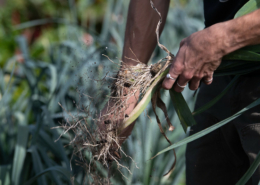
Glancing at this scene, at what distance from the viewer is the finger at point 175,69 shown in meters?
0.68

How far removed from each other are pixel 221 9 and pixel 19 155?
3.29 feet

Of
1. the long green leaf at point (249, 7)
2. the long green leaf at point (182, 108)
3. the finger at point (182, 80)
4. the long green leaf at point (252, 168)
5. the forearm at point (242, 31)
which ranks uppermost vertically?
the long green leaf at point (249, 7)

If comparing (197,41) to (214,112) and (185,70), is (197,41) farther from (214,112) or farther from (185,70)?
(214,112)

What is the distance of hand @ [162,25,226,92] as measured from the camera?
0.64m

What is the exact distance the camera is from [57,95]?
5.28 ft

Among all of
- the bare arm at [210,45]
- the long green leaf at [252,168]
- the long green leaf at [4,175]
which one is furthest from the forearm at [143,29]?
the long green leaf at [4,175]

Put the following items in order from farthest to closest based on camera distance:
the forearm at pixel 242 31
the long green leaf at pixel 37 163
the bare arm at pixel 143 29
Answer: the long green leaf at pixel 37 163
the bare arm at pixel 143 29
the forearm at pixel 242 31

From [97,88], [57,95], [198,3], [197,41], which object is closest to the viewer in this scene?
[197,41]

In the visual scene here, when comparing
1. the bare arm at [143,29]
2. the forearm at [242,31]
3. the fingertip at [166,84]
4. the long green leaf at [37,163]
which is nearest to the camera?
the forearm at [242,31]

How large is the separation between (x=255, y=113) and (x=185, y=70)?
255 mm

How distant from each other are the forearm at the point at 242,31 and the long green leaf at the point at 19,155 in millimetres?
936

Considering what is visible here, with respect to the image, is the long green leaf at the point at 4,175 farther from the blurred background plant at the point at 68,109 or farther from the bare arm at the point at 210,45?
the bare arm at the point at 210,45

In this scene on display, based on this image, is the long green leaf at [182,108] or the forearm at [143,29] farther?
the forearm at [143,29]

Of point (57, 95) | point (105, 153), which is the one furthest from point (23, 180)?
point (105, 153)
